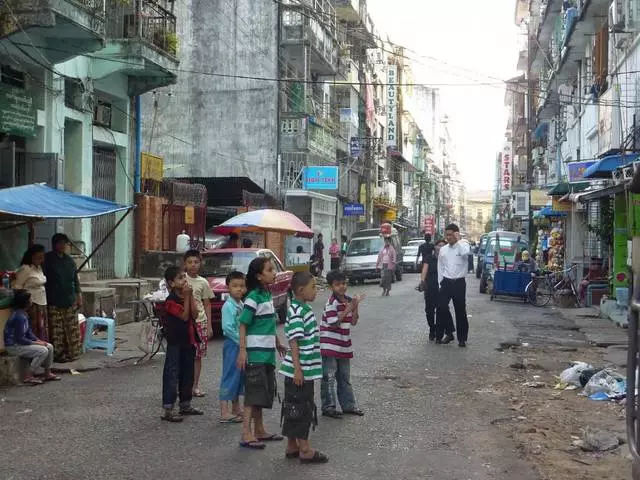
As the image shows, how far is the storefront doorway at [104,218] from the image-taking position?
1861cm

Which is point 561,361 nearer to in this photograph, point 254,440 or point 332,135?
point 254,440

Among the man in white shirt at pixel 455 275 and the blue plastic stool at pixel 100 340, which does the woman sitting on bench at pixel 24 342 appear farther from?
the man in white shirt at pixel 455 275

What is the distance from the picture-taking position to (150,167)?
70.1ft

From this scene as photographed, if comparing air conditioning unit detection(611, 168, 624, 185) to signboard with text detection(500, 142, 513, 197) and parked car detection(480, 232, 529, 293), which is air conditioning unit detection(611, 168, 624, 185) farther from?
signboard with text detection(500, 142, 513, 197)

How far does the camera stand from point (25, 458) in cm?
612

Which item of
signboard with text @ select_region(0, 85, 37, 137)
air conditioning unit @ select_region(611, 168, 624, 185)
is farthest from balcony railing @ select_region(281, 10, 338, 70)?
air conditioning unit @ select_region(611, 168, 624, 185)

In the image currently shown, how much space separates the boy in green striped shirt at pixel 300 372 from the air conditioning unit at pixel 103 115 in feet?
44.0

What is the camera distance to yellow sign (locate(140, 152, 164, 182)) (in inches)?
822

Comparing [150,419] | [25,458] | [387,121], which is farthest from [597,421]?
[387,121]

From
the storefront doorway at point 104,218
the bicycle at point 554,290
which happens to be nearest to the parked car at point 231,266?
the storefront doorway at point 104,218

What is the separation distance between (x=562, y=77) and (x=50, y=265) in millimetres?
25271

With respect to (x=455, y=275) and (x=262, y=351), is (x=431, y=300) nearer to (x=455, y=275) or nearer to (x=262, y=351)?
(x=455, y=275)

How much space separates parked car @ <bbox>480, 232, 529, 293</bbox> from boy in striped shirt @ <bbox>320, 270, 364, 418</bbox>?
17.5 m

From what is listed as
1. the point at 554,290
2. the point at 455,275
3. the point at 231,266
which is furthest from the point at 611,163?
the point at 554,290
